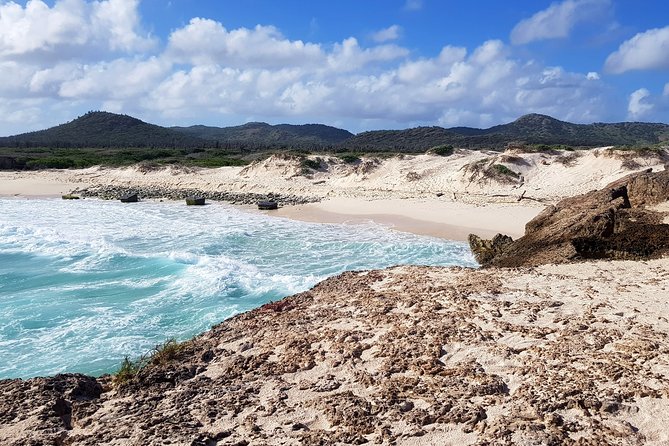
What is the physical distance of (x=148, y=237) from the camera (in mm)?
19156

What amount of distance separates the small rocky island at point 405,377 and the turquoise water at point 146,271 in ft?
8.49

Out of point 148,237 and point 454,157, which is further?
point 454,157

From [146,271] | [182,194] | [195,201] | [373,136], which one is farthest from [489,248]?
[373,136]

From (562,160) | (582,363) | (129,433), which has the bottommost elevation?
(129,433)

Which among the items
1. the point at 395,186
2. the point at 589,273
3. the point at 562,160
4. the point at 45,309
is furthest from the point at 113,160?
the point at 589,273

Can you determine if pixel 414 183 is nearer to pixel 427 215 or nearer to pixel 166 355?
pixel 427 215

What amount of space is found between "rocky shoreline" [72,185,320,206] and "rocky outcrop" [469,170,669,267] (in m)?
16.5

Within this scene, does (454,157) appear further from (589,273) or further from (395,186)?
(589,273)

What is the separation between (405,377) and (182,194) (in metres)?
30.9

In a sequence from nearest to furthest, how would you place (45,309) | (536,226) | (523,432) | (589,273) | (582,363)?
(523,432) → (582,363) → (589,273) → (45,309) → (536,226)

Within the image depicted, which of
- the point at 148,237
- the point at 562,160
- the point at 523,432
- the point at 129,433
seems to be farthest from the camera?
the point at 562,160

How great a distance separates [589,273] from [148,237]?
15299mm

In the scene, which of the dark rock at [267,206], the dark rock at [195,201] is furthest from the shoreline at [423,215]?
the dark rock at [195,201]

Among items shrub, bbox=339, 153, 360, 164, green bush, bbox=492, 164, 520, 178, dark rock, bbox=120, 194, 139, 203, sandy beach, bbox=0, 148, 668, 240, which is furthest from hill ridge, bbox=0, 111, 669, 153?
dark rock, bbox=120, 194, 139, 203
